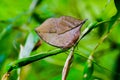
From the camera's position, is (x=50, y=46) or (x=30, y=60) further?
(x=50, y=46)

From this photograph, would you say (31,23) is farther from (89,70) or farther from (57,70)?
(89,70)

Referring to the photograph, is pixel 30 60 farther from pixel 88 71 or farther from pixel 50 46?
pixel 50 46

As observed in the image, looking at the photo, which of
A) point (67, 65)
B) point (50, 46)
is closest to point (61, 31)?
point (67, 65)

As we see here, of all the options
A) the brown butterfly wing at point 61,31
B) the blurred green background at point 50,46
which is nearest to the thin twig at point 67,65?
the brown butterfly wing at point 61,31

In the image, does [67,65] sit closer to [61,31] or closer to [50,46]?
[61,31]

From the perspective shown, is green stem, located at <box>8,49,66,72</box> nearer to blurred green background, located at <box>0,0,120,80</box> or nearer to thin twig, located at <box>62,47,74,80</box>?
thin twig, located at <box>62,47,74,80</box>

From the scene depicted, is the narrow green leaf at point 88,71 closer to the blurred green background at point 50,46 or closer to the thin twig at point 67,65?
the thin twig at point 67,65
